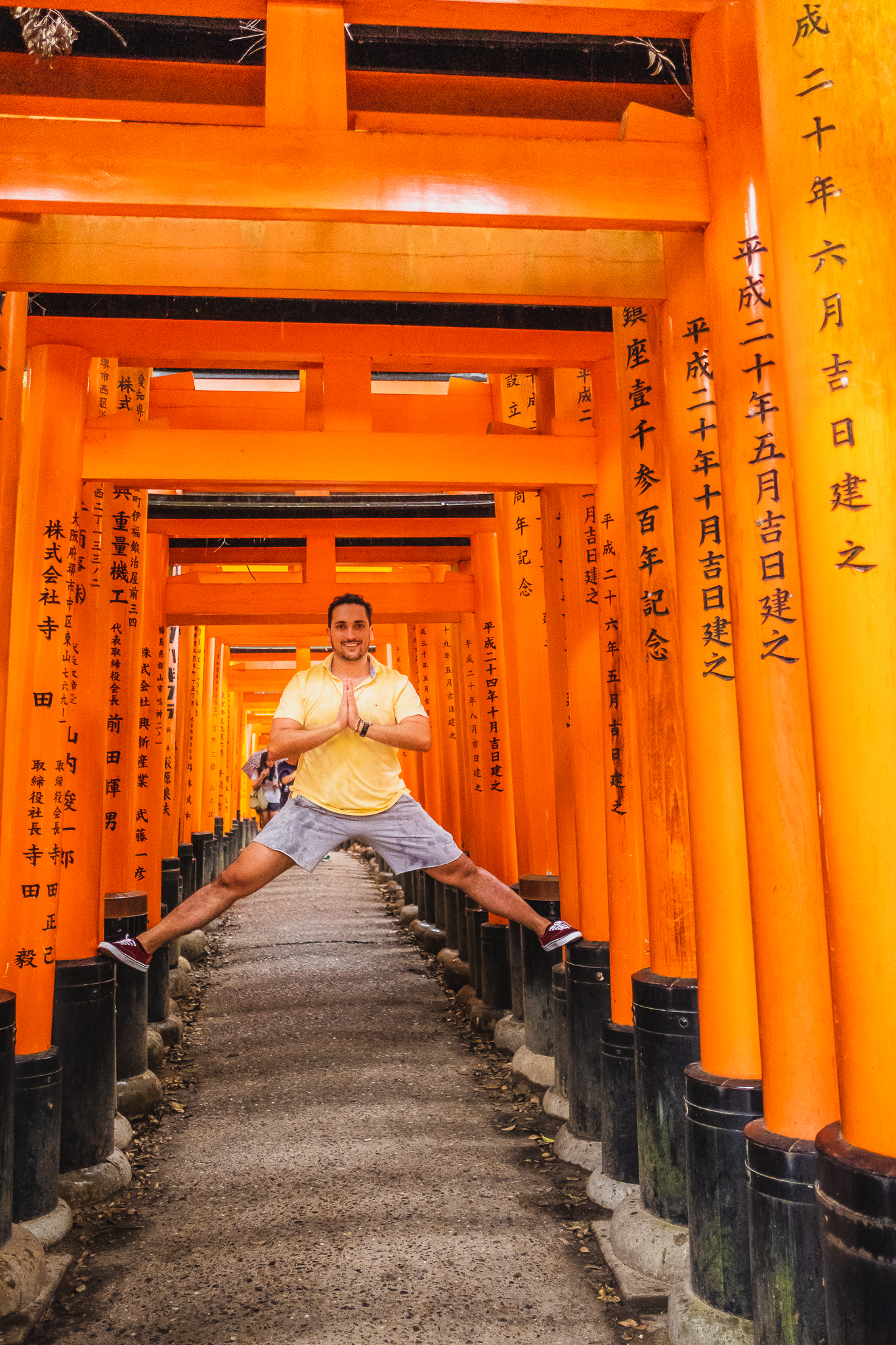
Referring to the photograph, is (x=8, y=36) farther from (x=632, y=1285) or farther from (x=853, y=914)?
(x=632, y=1285)

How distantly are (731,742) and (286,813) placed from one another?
6.88 feet

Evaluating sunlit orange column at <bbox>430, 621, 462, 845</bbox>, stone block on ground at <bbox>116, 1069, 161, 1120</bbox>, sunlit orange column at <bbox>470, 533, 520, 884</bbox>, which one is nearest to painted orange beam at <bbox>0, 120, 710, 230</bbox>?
stone block on ground at <bbox>116, 1069, 161, 1120</bbox>

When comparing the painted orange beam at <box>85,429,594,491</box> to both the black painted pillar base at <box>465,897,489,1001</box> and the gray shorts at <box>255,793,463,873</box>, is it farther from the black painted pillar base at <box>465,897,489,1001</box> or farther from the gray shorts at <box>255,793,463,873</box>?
the black painted pillar base at <box>465,897,489,1001</box>

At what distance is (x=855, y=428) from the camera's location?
77.7 inches

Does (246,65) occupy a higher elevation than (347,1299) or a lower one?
higher

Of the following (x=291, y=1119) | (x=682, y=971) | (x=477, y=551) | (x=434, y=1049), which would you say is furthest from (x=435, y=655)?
(x=682, y=971)

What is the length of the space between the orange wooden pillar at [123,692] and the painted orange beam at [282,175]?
2.77 m

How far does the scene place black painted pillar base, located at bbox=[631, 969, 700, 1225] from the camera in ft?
10.4

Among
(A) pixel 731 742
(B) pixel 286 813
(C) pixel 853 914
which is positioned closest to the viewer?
(C) pixel 853 914

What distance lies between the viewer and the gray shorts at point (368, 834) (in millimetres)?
4219

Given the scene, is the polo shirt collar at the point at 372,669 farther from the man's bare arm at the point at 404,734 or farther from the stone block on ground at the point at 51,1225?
the stone block on ground at the point at 51,1225

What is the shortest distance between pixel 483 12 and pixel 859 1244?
2.91 m

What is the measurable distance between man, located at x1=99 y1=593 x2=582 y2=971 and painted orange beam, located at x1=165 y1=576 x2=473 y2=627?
2.94 m

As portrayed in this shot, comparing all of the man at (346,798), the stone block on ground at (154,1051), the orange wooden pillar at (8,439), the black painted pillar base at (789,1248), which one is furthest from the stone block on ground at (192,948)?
the black painted pillar base at (789,1248)
